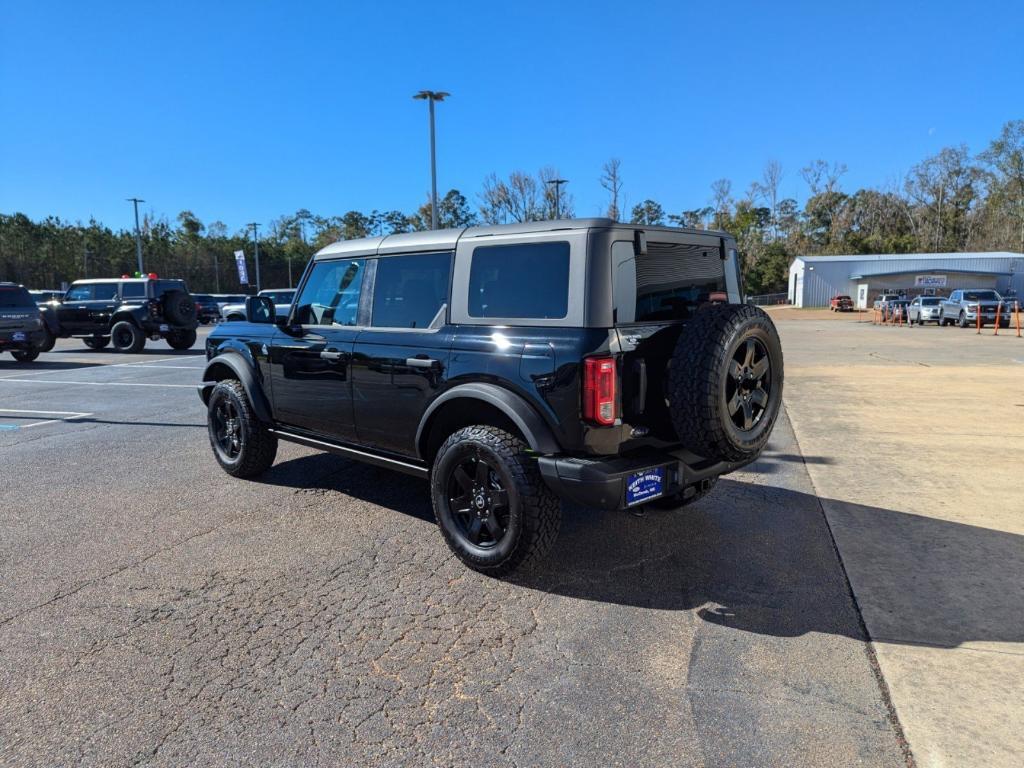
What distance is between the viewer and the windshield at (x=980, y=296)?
95.8 feet

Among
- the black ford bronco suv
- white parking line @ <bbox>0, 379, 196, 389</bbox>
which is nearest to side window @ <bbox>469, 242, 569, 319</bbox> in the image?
the black ford bronco suv

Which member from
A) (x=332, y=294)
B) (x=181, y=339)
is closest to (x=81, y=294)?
(x=181, y=339)

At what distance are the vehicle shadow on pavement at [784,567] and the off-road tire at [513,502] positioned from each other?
222 mm

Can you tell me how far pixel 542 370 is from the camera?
3.42 meters

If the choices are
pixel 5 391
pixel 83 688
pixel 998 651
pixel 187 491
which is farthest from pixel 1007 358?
pixel 5 391

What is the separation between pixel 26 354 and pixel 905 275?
5845cm

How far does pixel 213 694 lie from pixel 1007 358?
17.9 metres

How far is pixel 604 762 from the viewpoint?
2.30 m

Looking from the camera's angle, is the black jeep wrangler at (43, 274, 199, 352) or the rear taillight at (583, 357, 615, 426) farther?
the black jeep wrangler at (43, 274, 199, 352)

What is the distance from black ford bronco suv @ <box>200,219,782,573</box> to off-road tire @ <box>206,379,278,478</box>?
0.99 meters

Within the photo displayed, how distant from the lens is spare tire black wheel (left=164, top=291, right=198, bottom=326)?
18062 mm

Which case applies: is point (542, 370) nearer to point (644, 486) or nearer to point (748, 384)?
point (644, 486)

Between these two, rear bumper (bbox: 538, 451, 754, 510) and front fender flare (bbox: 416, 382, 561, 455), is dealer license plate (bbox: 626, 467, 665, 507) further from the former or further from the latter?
front fender flare (bbox: 416, 382, 561, 455)

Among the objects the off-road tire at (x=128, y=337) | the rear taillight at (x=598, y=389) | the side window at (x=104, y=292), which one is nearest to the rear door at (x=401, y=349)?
the rear taillight at (x=598, y=389)
